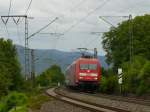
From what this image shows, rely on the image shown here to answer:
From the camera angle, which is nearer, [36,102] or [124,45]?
[36,102]

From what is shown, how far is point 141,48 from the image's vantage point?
96.4 metres

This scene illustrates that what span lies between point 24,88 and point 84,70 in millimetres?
8565

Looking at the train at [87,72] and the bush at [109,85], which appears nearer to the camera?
the train at [87,72]

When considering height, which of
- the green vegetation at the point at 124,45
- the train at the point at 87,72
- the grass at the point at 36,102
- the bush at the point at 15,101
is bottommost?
the grass at the point at 36,102

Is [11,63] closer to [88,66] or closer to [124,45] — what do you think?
[88,66]

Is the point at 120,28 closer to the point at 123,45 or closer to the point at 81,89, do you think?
the point at 123,45

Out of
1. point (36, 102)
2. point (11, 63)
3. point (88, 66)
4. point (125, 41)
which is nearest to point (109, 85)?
point (88, 66)

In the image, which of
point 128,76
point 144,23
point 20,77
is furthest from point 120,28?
point 128,76

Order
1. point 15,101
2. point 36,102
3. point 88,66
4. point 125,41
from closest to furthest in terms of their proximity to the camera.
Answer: point 15,101
point 36,102
point 88,66
point 125,41

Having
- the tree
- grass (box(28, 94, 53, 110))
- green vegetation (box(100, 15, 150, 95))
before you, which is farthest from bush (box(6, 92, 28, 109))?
the tree

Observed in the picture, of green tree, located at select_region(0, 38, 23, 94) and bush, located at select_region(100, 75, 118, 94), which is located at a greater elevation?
green tree, located at select_region(0, 38, 23, 94)

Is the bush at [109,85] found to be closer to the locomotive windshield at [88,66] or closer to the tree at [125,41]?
the locomotive windshield at [88,66]

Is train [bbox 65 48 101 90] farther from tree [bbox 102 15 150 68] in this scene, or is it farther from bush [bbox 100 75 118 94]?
tree [bbox 102 15 150 68]

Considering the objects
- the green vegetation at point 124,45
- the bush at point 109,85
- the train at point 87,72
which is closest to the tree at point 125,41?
the green vegetation at point 124,45
